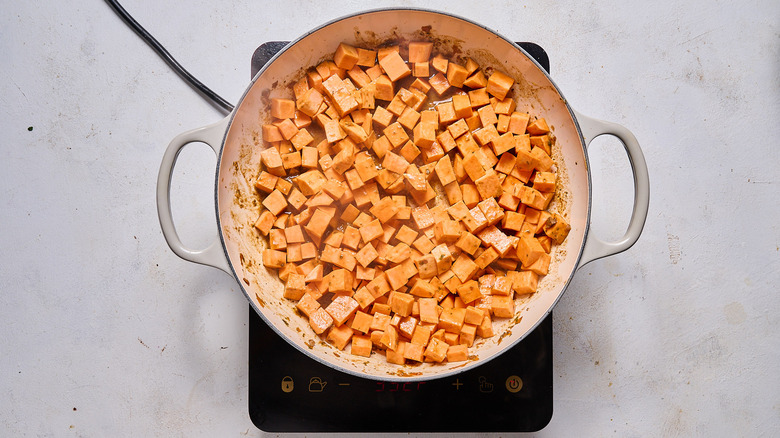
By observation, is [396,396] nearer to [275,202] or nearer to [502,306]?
[502,306]

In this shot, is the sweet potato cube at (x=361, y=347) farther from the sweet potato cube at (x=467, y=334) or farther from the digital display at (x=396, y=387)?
the sweet potato cube at (x=467, y=334)

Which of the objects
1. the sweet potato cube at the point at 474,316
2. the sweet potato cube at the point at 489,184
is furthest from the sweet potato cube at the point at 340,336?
→ the sweet potato cube at the point at 489,184

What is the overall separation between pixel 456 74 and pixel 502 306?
2.23ft

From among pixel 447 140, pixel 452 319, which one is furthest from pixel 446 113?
pixel 452 319

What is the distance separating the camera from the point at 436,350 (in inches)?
57.7

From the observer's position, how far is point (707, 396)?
66.6 inches

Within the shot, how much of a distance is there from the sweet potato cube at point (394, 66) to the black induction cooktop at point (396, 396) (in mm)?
790

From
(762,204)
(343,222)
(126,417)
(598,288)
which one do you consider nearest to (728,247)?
(762,204)

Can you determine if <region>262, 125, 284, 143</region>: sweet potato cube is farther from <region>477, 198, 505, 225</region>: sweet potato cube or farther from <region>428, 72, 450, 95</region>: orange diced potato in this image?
<region>477, 198, 505, 225</region>: sweet potato cube

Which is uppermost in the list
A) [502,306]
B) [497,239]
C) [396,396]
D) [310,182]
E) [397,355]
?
[310,182]

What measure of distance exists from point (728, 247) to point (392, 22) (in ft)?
4.17

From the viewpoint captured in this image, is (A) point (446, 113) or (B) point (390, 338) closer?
(B) point (390, 338)

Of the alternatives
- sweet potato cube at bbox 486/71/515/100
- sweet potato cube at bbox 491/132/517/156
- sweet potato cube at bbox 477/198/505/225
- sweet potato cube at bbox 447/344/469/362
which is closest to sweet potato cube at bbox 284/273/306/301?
sweet potato cube at bbox 447/344/469/362

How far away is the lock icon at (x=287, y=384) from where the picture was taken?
1.53m
